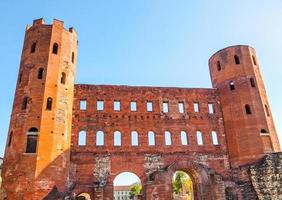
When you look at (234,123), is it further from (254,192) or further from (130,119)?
(130,119)

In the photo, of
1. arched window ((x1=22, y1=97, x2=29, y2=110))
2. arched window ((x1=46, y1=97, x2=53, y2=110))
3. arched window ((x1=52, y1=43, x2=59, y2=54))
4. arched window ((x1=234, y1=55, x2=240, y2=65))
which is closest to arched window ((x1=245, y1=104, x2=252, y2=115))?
arched window ((x1=234, y1=55, x2=240, y2=65))

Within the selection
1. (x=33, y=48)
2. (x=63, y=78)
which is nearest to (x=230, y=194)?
(x=63, y=78)

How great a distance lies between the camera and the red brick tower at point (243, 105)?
75.7 feet

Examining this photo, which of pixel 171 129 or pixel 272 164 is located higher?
pixel 171 129

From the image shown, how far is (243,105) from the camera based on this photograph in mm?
24438

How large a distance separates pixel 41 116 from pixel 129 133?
7.17 metres

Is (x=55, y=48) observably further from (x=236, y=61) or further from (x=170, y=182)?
(x=236, y=61)

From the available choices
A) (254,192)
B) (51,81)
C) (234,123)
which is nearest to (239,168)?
(254,192)

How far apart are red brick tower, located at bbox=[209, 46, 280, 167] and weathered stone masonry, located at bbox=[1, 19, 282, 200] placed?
9 cm

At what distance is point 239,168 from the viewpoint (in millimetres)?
22844

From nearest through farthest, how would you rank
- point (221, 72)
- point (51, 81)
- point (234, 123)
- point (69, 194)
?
1. point (69, 194)
2. point (51, 81)
3. point (234, 123)
4. point (221, 72)

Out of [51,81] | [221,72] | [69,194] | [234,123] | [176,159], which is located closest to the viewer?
[69,194]

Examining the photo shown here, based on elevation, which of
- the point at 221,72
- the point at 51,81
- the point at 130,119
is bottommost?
the point at 130,119

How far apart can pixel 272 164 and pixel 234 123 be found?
14.8 ft
